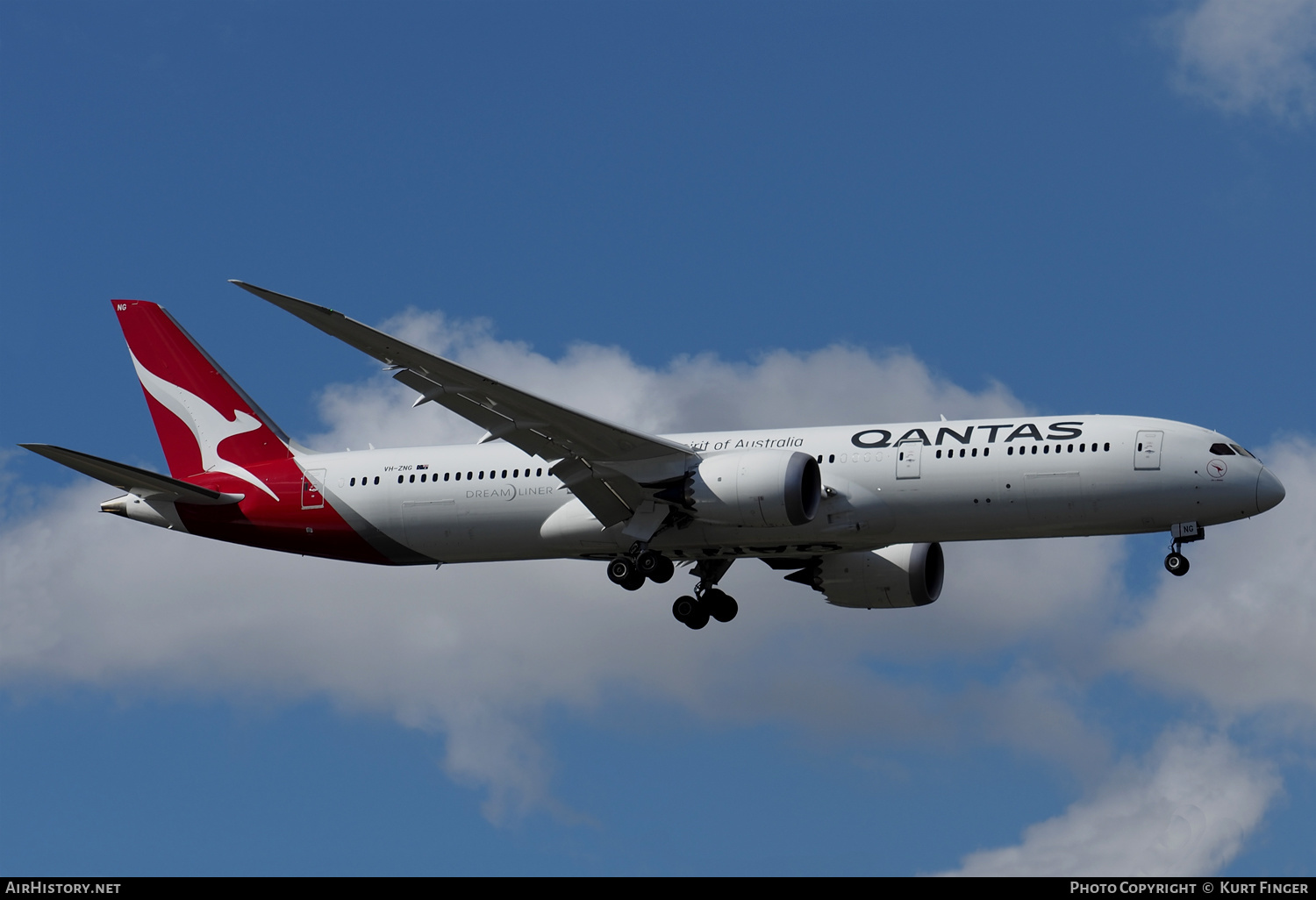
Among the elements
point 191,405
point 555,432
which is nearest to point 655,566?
point 555,432

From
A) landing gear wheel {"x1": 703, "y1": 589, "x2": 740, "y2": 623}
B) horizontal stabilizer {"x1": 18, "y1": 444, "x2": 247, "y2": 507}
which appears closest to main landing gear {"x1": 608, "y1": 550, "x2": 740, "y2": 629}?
landing gear wheel {"x1": 703, "y1": 589, "x2": 740, "y2": 623}

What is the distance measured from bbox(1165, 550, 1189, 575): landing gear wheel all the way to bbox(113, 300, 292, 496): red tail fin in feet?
79.0

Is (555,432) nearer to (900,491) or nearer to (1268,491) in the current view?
(900,491)

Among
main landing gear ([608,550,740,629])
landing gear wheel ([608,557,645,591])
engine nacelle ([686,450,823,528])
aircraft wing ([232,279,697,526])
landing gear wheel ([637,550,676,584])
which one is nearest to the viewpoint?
aircraft wing ([232,279,697,526])

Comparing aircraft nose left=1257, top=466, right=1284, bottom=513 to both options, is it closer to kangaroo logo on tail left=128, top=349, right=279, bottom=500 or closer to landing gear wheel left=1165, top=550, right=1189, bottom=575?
landing gear wheel left=1165, top=550, right=1189, bottom=575

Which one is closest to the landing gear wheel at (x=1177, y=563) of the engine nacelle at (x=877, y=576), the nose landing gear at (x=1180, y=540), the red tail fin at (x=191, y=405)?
the nose landing gear at (x=1180, y=540)

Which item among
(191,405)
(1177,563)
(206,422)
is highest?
(191,405)

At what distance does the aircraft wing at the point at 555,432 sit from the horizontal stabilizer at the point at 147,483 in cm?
969

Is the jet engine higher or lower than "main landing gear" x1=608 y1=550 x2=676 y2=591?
higher

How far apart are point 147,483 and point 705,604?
15.8 metres

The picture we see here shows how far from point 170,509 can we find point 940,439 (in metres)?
21.6

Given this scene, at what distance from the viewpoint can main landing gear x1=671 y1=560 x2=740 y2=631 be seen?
48.8m

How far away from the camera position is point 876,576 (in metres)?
Result: 49.5
